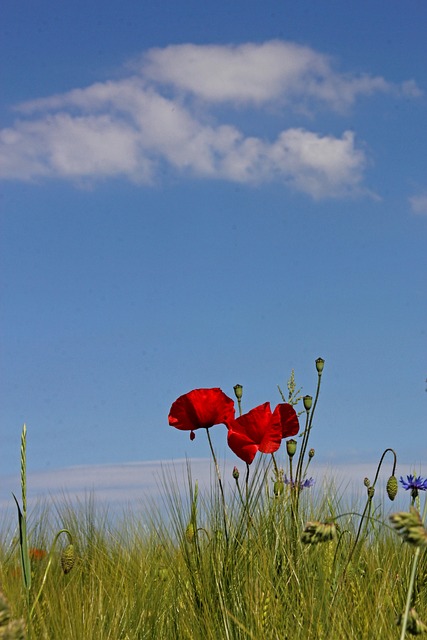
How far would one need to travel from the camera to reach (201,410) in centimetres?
279

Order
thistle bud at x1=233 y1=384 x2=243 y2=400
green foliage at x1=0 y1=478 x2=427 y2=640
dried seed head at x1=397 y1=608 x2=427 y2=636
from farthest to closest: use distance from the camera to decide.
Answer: thistle bud at x1=233 y1=384 x2=243 y2=400, green foliage at x1=0 y1=478 x2=427 y2=640, dried seed head at x1=397 y1=608 x2=427 y2=636

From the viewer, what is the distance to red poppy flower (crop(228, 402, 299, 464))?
2760 millimetres

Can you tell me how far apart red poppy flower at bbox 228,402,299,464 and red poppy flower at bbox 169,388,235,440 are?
0.19 feet

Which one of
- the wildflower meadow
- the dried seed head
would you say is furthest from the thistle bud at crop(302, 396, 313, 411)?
the dried seed head

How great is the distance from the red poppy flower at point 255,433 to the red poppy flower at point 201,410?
6cm

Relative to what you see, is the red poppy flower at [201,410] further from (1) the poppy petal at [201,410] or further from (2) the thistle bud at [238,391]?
(2) the thistle bud at [238,391]

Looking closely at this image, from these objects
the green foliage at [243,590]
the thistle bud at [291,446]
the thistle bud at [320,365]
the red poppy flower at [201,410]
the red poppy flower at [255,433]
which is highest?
the thistle bud at [320,365]

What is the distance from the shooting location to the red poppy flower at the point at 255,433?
2760 mm

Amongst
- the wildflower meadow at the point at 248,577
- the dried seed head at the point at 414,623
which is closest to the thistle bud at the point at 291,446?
the wildflower meadow at the point at 248,577

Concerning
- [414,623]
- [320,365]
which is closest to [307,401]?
[320,365]

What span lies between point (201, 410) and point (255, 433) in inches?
8.1

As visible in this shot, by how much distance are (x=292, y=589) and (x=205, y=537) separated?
47 cm

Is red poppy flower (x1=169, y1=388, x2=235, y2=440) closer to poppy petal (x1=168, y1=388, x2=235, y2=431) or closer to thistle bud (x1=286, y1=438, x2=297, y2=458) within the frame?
poppy petal (x1=168, y1=388, x2=235, y2=431)

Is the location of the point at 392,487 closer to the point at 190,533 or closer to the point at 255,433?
the point at 255,433
